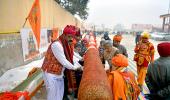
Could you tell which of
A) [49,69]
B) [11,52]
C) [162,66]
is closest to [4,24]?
[11,52]

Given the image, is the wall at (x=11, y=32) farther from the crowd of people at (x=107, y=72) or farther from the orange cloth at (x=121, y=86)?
the orange cloth at (x=121, y=86)

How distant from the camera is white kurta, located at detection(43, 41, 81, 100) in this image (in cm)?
589

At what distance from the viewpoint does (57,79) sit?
6145mm

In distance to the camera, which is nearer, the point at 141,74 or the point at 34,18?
the point at 141,74

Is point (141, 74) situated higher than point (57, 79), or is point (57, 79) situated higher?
point (57, 79)

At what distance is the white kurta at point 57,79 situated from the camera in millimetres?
5895

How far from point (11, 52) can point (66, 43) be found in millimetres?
3888

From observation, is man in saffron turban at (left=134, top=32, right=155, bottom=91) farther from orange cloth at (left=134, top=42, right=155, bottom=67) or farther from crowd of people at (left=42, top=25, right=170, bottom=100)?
crowd of people at (left=42, top=25, right=170, bottom=100)

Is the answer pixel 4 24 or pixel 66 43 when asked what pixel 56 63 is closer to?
pixel 66 43

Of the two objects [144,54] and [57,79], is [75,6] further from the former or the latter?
[57,79]

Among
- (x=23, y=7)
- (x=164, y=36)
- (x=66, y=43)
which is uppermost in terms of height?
(x=23, y=7)

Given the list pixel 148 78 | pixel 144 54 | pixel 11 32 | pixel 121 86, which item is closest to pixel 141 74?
pixel 144 54

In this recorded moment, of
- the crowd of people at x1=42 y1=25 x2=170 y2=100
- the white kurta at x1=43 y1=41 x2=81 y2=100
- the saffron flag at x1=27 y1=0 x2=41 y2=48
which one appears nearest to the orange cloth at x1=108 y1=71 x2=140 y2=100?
the crowd of people at x1=42 y1=25 x2=170 y2=100

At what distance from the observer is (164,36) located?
5572 cm
